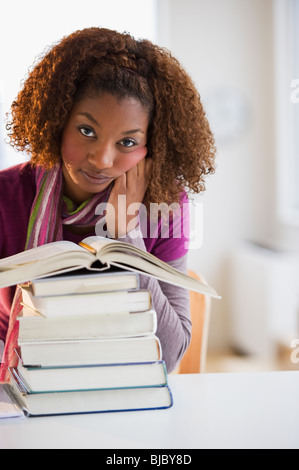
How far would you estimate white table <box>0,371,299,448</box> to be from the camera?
72cm

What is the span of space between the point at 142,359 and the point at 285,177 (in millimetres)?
3174

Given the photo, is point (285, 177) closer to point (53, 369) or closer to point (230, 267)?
point (230, 267)

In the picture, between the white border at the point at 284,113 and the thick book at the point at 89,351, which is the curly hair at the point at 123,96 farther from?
the white border at the point at 284,113

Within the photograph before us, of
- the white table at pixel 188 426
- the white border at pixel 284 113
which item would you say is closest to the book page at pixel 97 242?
the white table at pixel 188 426

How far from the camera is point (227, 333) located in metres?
3.90

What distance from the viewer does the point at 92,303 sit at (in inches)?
29.7

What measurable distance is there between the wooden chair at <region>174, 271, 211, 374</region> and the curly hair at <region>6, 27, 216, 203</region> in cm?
29

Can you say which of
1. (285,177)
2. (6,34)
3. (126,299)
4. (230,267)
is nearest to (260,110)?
(285,177)

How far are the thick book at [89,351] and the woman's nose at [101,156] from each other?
1.40 ft

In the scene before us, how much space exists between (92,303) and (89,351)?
0.21 ft

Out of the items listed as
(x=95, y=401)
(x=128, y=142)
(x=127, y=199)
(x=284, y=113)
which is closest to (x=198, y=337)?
(x=127, y=199)

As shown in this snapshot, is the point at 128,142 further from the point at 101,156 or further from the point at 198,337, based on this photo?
the point at 198,337

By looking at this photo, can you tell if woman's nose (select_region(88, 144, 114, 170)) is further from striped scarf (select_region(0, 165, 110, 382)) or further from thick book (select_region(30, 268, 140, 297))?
thick book (select_region(30, 268, 140, 297))

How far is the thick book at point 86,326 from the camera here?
0.75m
